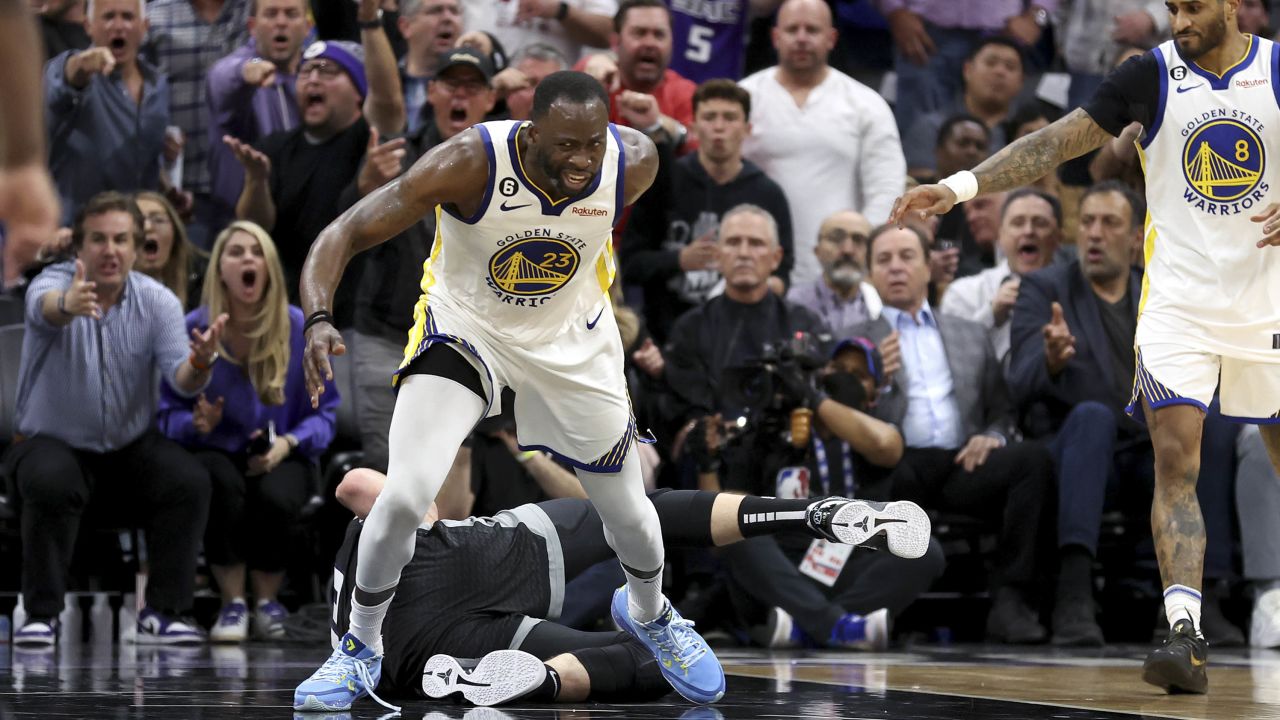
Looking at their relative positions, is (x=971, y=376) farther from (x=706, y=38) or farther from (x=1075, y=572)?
(x=706, y=38)

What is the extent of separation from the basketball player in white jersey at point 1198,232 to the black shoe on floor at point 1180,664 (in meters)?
0.23

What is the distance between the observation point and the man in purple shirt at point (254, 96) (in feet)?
31.3

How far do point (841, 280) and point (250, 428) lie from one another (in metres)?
3.14

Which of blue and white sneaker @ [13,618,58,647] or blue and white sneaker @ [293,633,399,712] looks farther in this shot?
blue and white sneaker @ [13,618,58,647]

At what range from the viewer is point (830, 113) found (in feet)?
32.3

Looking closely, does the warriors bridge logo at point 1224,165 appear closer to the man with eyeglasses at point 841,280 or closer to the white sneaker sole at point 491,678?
the white sneaker sole at point 491,678

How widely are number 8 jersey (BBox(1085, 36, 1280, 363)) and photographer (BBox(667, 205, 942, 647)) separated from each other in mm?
2246

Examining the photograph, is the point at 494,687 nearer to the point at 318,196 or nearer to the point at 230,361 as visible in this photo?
the point at 230,361

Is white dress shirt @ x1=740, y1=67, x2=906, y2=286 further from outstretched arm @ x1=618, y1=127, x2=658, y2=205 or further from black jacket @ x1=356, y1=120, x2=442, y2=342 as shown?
outstretched arm @ x1=618, y1=127, x2=658, y2=205

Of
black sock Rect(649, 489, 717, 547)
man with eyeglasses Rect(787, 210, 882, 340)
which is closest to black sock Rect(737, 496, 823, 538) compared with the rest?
black sock Rect(649, 489, 717, 547)

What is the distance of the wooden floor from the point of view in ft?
15.8

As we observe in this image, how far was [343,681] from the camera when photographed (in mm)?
4930

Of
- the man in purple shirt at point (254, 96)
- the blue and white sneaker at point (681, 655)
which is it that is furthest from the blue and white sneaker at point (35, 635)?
the blue and white sneaker at point (681, 655)

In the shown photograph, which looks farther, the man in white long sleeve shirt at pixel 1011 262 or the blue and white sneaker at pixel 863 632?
the man in white long sleeve shirt at pixel 1011 262
